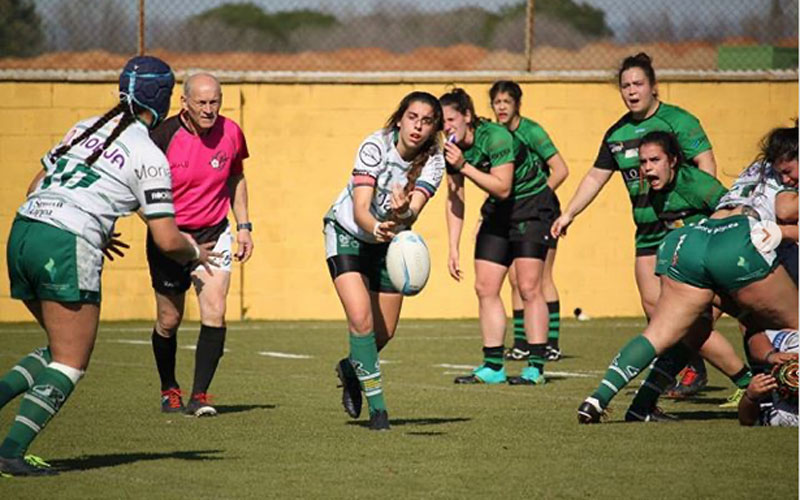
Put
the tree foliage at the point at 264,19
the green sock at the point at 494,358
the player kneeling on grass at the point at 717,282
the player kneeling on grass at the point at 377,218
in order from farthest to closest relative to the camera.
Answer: the tree foliage at the point at 264,19, the green sock at the point at 494,358, the player kneeling on grass at the point at 377,218, the player kneeling on grass at the point at 717,282

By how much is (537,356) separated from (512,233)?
1.01 meters

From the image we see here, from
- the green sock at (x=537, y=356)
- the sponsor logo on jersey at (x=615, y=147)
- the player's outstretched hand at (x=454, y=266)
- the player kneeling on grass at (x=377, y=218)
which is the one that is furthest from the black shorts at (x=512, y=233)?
the player kneeling on grass at (x=377, y=218)

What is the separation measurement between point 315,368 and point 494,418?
370 cm

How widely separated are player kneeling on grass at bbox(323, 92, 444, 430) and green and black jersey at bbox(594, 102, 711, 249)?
1.66 meters

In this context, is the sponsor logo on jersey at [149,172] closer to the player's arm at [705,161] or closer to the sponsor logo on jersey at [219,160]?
the sponsor logo on jersey at [219,160]

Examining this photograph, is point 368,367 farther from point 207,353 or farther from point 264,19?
point 264,19

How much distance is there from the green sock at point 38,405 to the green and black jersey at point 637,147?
4.41 m

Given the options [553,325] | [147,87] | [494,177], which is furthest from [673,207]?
[553,325]

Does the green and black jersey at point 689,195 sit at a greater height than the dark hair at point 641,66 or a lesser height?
lesser

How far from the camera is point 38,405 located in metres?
7.05

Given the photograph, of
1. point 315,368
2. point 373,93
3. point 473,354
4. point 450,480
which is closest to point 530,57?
point 373,93

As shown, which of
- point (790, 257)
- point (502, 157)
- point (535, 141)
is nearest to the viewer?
point (790, 257)

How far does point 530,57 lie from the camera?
1880cm

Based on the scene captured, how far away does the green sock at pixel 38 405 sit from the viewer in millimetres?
7062
